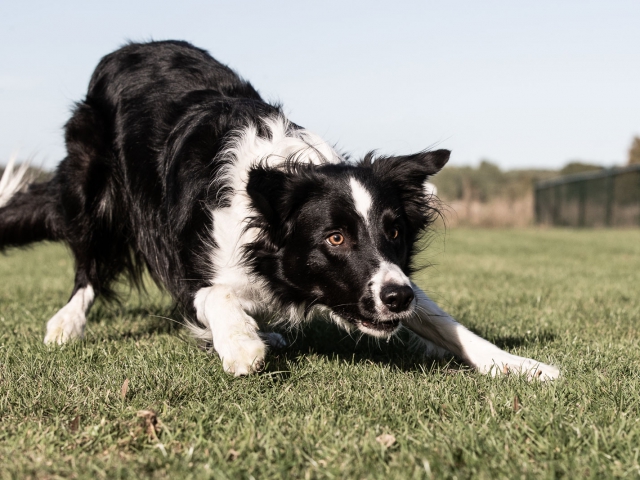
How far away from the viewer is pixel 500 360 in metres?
4.02

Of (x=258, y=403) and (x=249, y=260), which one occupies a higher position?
(x=249, y=260)

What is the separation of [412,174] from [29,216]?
3373mm

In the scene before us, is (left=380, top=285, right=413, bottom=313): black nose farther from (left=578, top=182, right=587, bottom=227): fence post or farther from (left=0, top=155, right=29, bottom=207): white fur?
(left=578, top=182, right=587, bottom=227): fence post

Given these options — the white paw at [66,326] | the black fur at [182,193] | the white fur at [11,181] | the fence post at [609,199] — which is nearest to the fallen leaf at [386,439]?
the black fur at [182,193]

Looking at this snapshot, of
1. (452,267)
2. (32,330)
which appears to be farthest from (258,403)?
(452,267)

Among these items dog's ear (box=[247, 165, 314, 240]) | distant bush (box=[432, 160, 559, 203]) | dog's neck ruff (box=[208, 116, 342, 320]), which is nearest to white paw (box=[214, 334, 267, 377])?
dog's neck ruff (box=[208, 116, 342, 320])

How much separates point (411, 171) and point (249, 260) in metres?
1.13

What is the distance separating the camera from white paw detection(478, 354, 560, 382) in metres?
3.76

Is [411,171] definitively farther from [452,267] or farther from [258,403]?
[452,267]

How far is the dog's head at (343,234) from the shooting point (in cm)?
374

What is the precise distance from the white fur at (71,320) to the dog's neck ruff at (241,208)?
1.31 m

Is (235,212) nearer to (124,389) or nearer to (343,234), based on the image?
(343,234)

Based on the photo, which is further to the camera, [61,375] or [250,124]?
[250,124]

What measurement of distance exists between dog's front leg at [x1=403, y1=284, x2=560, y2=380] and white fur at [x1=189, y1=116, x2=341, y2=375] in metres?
0.78
